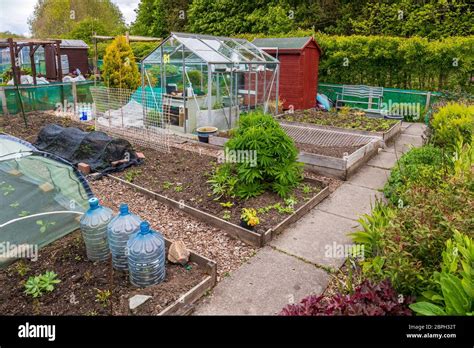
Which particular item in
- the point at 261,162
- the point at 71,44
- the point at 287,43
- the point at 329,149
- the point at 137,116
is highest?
the point at 71,44

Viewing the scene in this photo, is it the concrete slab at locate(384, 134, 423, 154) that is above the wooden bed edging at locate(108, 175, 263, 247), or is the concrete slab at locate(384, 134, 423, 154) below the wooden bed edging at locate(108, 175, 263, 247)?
above

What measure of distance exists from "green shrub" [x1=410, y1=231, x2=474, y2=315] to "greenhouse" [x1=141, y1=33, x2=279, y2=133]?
808 centimetres

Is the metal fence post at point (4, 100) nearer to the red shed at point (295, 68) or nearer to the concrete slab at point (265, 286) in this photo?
the red shed at point (295, 68)

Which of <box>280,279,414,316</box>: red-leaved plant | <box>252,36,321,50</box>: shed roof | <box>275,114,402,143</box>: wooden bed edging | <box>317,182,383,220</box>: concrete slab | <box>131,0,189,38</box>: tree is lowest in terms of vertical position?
<box>317,182,383,220</box>: concrete slab

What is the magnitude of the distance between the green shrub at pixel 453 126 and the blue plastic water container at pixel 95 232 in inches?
234

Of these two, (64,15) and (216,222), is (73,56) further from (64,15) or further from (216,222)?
(64,15)

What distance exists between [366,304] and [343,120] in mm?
9485

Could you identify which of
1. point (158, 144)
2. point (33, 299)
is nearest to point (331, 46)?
point (158, 144)

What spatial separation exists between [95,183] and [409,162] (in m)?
5.91

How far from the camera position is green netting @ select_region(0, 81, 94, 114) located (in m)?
12.8

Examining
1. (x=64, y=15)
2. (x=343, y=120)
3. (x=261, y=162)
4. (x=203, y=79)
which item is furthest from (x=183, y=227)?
(x=64, y=15)

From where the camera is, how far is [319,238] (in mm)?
5289

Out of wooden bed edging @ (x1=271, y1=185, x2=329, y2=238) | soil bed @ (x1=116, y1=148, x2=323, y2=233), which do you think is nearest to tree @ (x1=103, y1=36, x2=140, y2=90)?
soil bed @ (x1=116, y1=148, x2=323, y2=233)

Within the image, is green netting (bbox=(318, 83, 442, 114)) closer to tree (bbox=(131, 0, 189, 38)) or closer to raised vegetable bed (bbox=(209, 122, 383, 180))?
raised vegetable bed (bbox=(209, 122, 383, 180))
